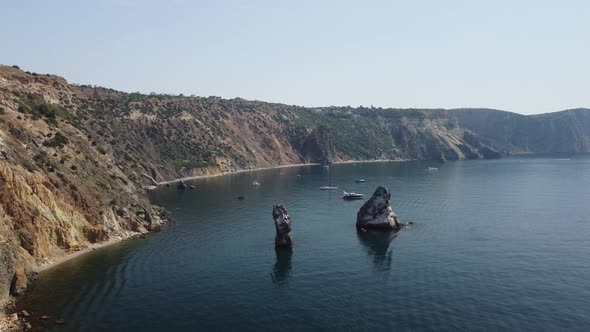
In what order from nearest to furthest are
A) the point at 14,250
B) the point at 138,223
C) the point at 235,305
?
the point at 235,305, the point at 14,250, the point at 138,223

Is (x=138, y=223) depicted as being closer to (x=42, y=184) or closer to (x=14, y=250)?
(x=42, y=184)

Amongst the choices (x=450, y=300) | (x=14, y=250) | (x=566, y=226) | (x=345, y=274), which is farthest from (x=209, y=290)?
(x=566, y=226)

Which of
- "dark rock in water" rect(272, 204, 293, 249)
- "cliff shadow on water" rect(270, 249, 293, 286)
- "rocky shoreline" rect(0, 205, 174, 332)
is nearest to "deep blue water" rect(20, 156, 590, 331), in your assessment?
"cliff shadow on water" rect(270, 249, 293, 286)

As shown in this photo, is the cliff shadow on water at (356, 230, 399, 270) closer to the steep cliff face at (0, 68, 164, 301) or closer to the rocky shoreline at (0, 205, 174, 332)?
the rocky shoreline at (0, 205, 174, 332)

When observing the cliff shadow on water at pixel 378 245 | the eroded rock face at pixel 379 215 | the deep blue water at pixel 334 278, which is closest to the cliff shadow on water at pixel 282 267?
the deep blue water at pixel 334 278

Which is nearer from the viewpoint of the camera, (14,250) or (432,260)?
(14,250)

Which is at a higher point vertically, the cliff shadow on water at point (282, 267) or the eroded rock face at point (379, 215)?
the eroded rock face at point (379, 215)

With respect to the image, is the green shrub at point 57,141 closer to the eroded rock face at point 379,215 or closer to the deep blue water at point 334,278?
the deep blue water at point 334,278

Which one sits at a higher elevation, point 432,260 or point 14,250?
point 14,250
